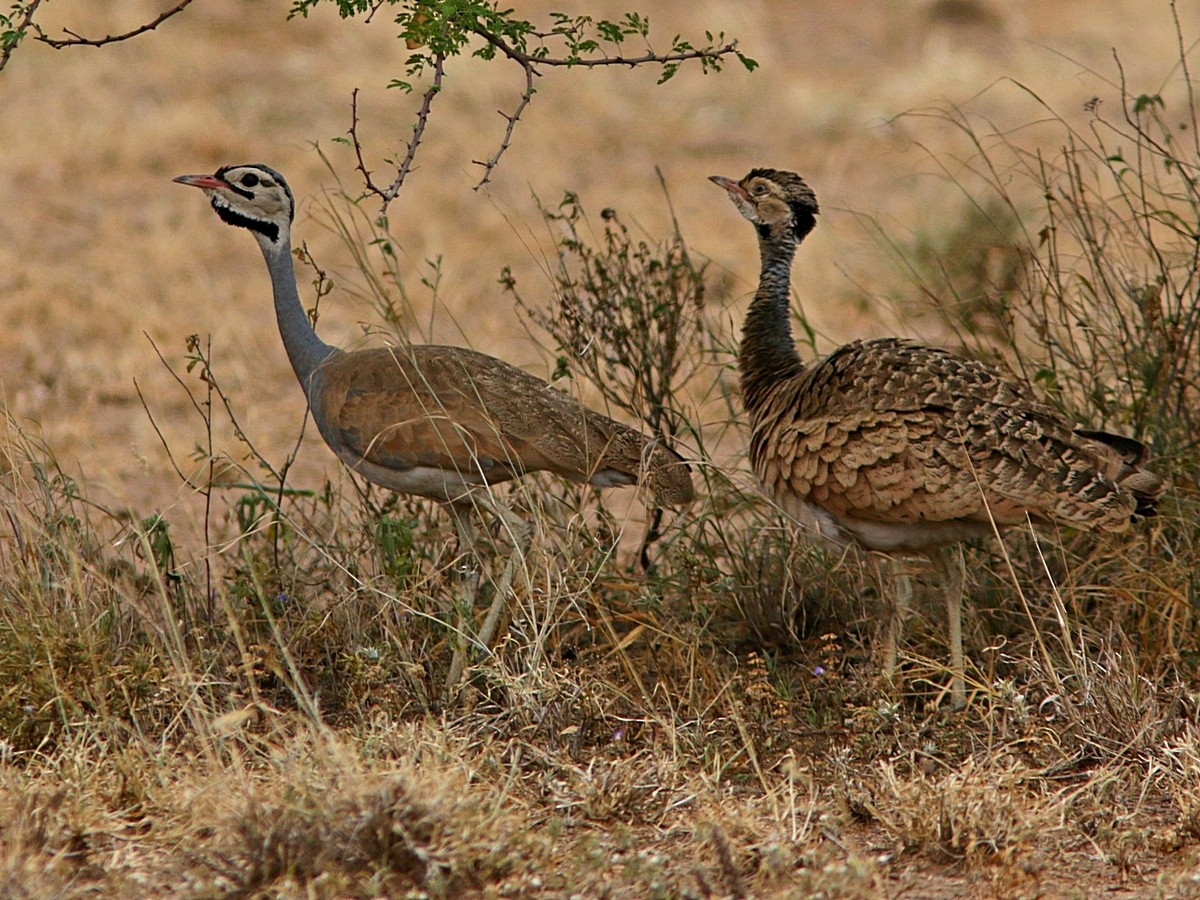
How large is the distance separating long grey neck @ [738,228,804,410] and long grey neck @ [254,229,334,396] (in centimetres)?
140

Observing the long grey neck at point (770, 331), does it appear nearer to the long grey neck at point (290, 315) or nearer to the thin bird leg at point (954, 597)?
the thin bird leg at point (954, 597)

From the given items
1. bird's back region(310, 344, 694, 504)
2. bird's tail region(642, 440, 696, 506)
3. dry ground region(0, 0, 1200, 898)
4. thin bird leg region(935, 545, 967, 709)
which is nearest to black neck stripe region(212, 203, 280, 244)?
dry ground region(0, 0, 1200, 898)

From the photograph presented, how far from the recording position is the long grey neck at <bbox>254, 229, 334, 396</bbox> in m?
5.36

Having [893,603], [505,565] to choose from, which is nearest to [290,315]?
[505,565]

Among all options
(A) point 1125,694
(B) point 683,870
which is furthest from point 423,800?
(A) point 1125,694

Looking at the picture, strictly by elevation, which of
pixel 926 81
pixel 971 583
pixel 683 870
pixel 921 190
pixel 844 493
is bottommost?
pixel 683 870

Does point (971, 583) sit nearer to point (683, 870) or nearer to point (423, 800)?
point (683, 870)

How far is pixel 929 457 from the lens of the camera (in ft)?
14.2

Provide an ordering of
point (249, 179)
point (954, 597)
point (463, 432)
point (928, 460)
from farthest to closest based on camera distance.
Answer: point (249, 179) → point (463, 432) → point (954, 597) → point (928, 460)

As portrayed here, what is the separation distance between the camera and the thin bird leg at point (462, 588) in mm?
4551

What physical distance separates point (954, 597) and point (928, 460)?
1.81 ft

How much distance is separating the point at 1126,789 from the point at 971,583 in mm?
1071

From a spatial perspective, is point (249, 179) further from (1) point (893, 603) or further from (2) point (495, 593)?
(1) point (893, 603)

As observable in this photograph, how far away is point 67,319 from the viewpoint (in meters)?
9.05
